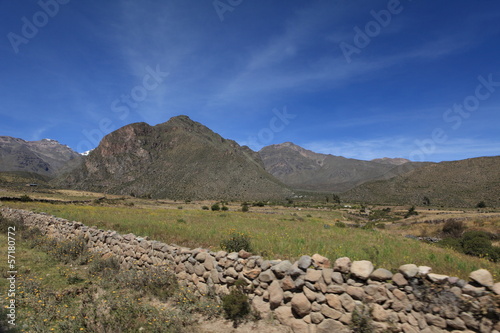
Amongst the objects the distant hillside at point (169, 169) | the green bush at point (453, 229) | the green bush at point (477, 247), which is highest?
the distant hillside at point (169, 169)

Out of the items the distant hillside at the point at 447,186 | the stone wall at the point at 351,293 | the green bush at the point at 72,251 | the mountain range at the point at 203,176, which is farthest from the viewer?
the mountain range at the point at 203,176

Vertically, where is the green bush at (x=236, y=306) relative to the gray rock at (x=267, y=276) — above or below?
below

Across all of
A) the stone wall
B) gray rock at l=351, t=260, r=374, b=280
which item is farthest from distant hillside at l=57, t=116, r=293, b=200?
gray rock at l=351, t=260, r=374, b=280

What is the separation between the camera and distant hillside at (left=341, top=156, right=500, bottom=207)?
84.8 metres

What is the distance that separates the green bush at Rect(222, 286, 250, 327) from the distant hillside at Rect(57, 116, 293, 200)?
101639mm

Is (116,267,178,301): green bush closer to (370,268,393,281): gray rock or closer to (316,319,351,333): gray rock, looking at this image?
(316,319,351,333): gray rock

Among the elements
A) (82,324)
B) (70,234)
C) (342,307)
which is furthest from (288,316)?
(70,234)

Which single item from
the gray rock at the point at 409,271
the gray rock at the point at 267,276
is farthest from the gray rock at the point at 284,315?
the gray rock at the point at 409,271

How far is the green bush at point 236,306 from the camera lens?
23.0ft

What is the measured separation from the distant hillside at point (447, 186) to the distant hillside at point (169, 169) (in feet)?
145

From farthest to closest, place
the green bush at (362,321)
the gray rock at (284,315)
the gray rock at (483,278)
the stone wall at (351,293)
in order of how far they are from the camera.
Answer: the gray rock at (284,315)
the green bush at (362,321)
the stone wall at (351,293)
the gray rock at (483,278)

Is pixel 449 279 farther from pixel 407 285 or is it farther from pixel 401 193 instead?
pixel 401 193

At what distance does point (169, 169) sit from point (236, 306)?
136 m

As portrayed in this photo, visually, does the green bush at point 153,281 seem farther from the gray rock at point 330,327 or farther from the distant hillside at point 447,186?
the distant hillside at point 447,186
